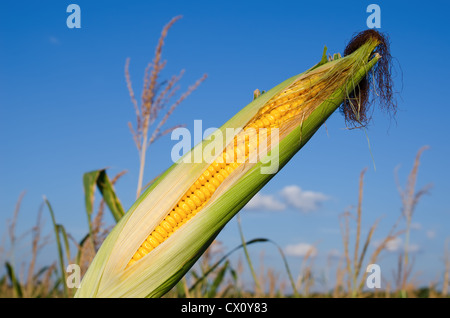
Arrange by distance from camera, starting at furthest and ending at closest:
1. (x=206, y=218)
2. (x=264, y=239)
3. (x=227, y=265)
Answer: (x=227, y=265) → (x=264, y=239) → (x=206, y=218)

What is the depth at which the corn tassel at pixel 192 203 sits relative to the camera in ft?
6.73

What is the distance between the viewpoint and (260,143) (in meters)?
2.23

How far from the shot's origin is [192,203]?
2.16m

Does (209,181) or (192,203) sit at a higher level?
(209,181)

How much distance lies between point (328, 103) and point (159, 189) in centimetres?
112

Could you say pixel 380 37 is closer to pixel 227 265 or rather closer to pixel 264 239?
pixel 264 239

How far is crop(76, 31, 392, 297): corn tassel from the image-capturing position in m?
2.05

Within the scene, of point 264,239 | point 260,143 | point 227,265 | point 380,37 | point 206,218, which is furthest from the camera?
point 227,265

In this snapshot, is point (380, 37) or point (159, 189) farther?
point (380, 37)
